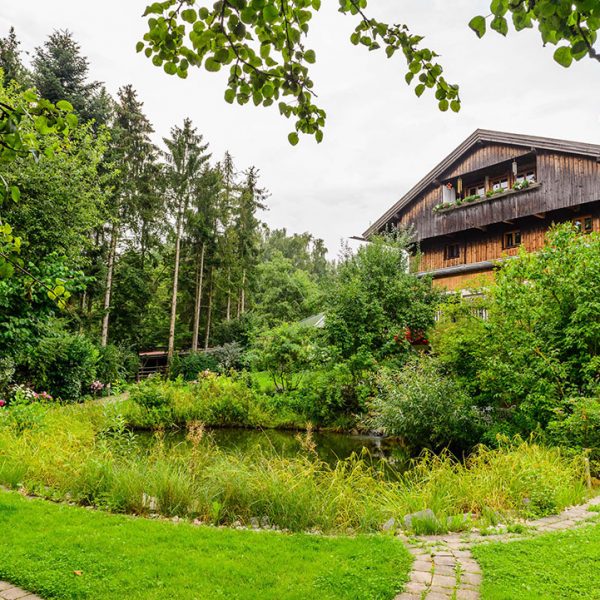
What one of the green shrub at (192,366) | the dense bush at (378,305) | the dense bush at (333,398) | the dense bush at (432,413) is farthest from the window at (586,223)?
the green shrub at (192,366)

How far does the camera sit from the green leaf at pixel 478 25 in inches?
58.1

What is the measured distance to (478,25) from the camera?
1479 millimetres

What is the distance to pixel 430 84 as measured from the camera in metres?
2.08

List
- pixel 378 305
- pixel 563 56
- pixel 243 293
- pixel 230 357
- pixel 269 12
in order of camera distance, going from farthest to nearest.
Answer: pixel 243 293 → pixel 230 357 → pixel 378 305 → pixel 269 12 → pixel 563 56

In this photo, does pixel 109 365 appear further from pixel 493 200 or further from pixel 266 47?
pixel 266 47

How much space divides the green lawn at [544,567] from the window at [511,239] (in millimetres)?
15211

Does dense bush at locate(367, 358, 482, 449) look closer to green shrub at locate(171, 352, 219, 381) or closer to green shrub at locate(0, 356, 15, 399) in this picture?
green shrub at locate(0, 356, 15, 399)

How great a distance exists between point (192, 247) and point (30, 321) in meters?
21.8

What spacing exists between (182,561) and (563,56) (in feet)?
14.6

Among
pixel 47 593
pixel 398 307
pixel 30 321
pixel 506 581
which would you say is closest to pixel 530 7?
pixel 506 581

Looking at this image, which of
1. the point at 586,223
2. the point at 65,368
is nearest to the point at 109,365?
the point at 65,368

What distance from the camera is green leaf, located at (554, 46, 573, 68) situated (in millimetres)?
1422

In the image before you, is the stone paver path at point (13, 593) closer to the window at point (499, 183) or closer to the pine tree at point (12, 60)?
the window at point (499, 183)

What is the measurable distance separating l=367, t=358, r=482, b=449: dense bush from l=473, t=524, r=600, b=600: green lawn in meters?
5.88
